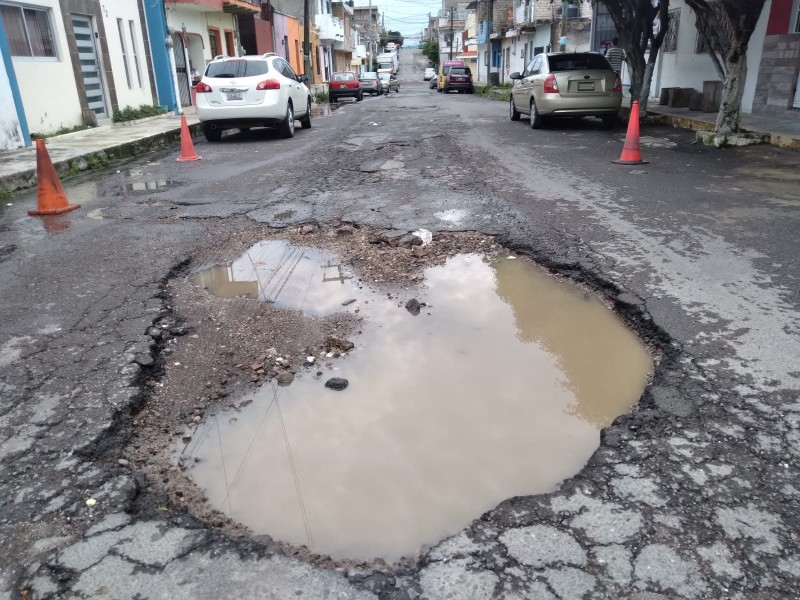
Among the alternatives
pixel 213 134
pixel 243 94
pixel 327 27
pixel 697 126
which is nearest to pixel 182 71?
pixel 213 134

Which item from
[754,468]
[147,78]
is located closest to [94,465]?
[754,468]

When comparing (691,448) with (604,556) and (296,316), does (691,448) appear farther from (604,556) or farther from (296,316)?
(296,316)

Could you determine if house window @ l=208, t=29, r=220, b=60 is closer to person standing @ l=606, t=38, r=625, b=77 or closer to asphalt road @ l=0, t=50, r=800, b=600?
person standing @ l=606, t=38, r=625, b=77

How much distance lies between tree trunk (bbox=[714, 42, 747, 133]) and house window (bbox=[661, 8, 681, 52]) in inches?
374

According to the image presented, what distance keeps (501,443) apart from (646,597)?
109cm

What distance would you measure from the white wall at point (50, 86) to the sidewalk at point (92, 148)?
0.48 m

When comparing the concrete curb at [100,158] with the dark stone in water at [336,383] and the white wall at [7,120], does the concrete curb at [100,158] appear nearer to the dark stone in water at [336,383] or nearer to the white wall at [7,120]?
the white wall at [7,120]

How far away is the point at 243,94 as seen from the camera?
12.6 m

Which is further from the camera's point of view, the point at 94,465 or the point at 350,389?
the point at 350,389

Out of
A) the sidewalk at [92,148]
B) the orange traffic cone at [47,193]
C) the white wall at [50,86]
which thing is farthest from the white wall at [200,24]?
the orange traffic cone at [47,193]

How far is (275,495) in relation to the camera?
2.64 metres

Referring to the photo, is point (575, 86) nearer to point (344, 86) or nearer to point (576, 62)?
point (576, 62)

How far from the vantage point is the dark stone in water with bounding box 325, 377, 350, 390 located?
3.45 m

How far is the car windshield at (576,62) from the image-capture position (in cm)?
1279
